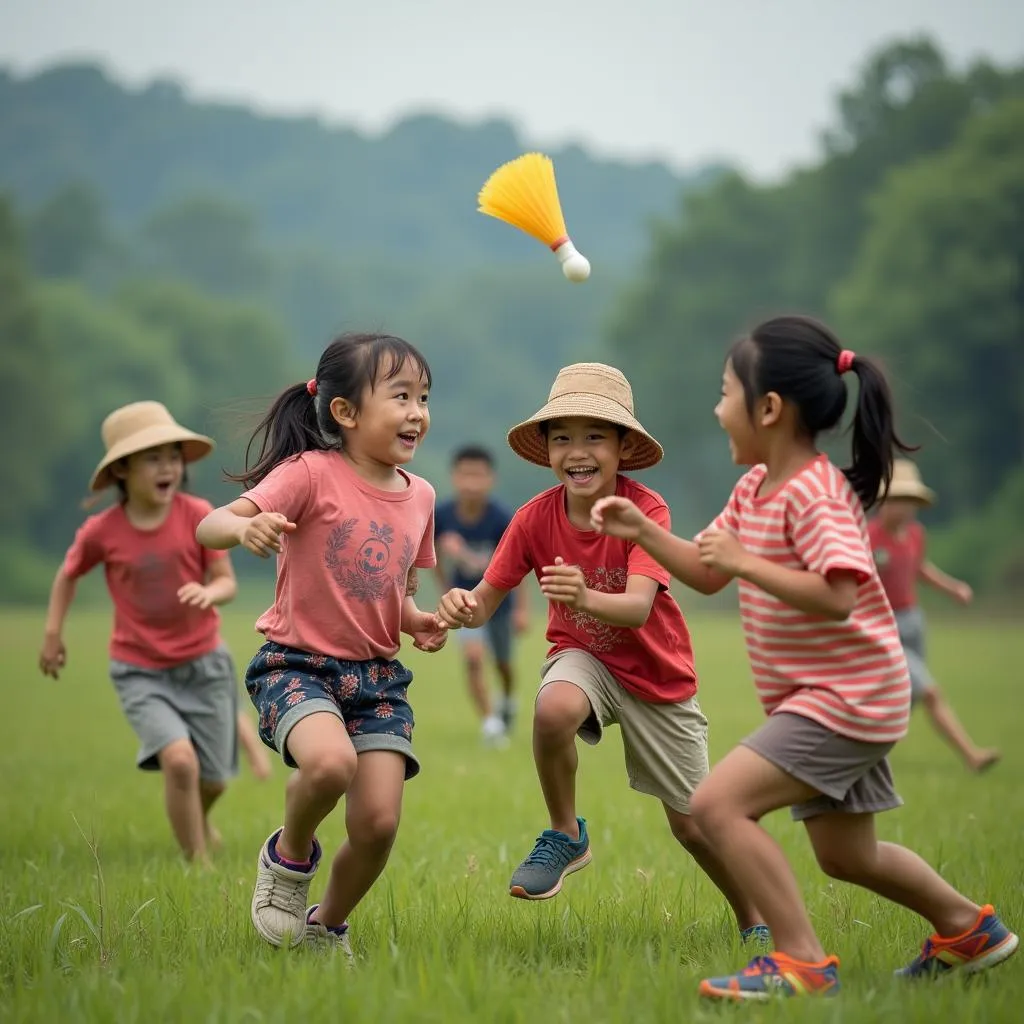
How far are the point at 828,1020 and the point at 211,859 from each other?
4253mm

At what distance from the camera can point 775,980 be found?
14.0ft

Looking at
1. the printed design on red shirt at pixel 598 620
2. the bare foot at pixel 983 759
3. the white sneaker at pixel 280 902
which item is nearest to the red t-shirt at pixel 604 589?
the printed design on red shirt at pixel 598 620

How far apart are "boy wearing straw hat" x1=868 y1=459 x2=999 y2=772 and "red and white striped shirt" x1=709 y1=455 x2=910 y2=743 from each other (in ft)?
22.3

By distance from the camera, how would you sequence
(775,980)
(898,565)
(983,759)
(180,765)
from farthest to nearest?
(898,565)
(983,759)
(180,765)
(775,980)

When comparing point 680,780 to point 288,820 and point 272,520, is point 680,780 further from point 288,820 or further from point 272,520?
point 272,520

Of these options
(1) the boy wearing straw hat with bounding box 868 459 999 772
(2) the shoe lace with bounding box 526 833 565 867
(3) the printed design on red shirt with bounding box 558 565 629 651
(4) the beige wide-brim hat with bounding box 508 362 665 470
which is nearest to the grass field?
(2) the shoe lace with bounding box 526 833 565 867

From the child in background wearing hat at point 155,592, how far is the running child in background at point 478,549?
17.7 ft

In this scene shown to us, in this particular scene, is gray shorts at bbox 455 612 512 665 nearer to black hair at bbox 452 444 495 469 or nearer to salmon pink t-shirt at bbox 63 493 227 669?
black hair at bbox 452 444 495 469

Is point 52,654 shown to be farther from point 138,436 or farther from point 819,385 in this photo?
point 819,385

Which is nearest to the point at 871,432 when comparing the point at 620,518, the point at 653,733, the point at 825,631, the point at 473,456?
the point at 825,631

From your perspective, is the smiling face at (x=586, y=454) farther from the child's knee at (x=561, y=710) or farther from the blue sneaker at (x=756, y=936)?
the blue sneaker at (x=756, y=936)

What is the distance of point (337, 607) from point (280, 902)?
3.24ft

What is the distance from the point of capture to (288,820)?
5.07m

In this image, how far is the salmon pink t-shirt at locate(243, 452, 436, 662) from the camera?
532 centimetres
